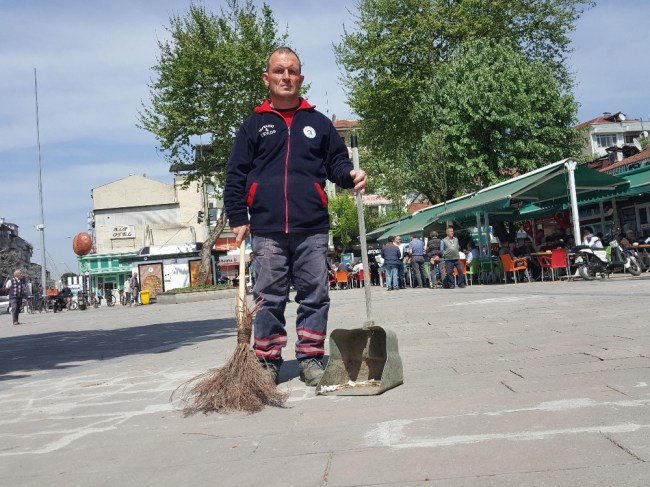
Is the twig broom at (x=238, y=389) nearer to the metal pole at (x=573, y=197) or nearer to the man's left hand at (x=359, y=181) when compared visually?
the man's left hand at (x=359, y=181)

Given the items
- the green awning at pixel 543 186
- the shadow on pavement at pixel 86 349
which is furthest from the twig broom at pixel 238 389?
the green awning at pixel 543 186

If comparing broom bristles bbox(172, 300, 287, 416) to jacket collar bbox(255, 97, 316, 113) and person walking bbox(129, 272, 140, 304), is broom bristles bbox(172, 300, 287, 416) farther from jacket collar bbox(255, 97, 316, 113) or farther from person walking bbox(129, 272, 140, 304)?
person walking bbox(129, 272, 140, 304)

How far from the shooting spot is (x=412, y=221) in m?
30.6

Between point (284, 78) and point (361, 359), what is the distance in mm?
1852

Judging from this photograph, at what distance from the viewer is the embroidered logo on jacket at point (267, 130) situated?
4.44 m

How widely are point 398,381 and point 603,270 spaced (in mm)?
13529

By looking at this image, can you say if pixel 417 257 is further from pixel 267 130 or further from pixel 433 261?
pixel 267 130

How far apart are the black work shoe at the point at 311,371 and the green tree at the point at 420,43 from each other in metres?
29.5

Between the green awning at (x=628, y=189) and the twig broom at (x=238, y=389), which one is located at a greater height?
the green awning at (x=628, y=189)

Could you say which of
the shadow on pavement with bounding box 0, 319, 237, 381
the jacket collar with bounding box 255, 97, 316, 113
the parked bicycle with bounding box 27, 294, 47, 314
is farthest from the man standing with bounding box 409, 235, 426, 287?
the parked bicycle with bounding box 27, 294, 47, 314

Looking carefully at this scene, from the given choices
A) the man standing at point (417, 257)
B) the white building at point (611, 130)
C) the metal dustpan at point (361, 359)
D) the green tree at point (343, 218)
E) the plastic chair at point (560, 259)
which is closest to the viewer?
the metal dustpan at point (361, 359)

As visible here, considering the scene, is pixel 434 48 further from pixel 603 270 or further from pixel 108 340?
pixel 108 340

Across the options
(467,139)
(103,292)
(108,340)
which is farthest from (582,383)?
(103,292)

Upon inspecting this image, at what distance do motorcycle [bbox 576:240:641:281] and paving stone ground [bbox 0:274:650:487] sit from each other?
11.0m
